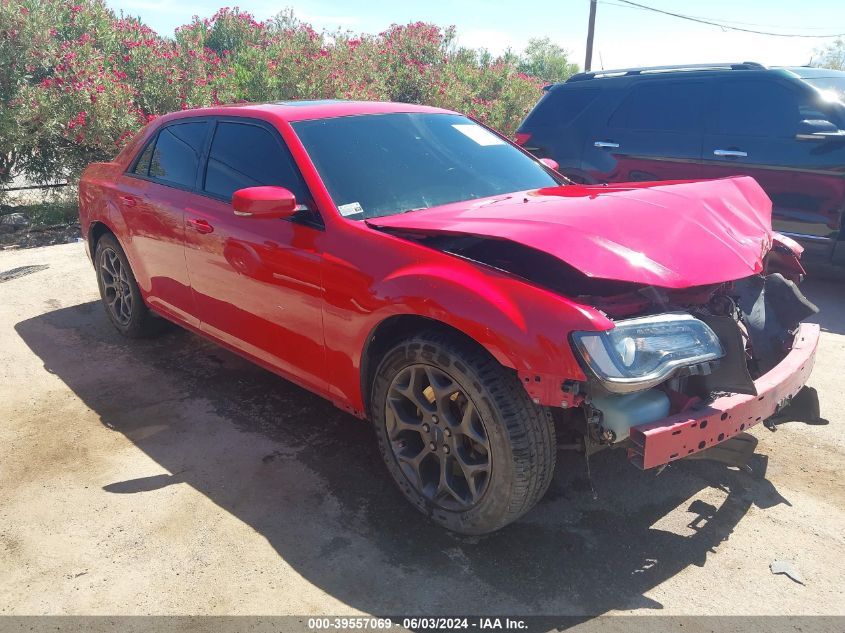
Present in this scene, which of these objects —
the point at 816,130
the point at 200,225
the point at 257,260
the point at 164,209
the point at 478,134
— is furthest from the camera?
the point at 816,130

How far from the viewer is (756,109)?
234 inches

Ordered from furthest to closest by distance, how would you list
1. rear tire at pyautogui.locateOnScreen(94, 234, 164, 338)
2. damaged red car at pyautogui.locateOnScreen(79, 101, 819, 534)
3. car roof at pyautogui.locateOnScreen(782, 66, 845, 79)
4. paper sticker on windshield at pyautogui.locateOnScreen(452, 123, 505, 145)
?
car roof at pyautogui.locateOnScreen(782, 66, 845, 79) < rear tire at pyautogui.locateOnScreen(94, 234, 164, 338) < paper sticker on windshield at pyautogui.locateOnScreen(452, 123, 505, 145) < damaged red car at pyautogui.locateOnScreen(79, 101, 819, 534)

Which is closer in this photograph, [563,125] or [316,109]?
[316,109]

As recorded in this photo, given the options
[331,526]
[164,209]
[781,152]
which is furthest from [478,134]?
[781,152]

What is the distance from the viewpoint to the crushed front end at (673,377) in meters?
2.29

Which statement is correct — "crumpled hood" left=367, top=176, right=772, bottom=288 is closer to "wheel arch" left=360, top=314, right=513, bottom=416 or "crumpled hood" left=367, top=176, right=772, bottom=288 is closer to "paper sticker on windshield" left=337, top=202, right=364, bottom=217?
"paper sticker on windshield" left=337, top=202, right=364, bottom=217

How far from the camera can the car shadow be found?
2527 millimetres

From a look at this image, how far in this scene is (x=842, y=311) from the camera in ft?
18.4

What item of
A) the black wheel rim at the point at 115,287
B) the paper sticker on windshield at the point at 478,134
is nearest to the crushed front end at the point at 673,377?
the paper sticker on windshield at the point at 478,134

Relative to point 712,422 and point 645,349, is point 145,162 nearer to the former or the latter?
point 645,349

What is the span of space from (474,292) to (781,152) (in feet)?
14.7

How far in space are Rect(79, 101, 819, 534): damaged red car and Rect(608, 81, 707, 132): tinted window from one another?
116 inches

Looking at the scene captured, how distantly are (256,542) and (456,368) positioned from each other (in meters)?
1.12

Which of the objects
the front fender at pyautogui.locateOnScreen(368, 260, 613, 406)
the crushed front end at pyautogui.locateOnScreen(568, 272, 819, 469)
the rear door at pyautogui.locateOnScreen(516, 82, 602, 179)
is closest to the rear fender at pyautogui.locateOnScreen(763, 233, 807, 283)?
the crushed front end at pyautogui.locateOnScreen(568, 272, 819, 469)
